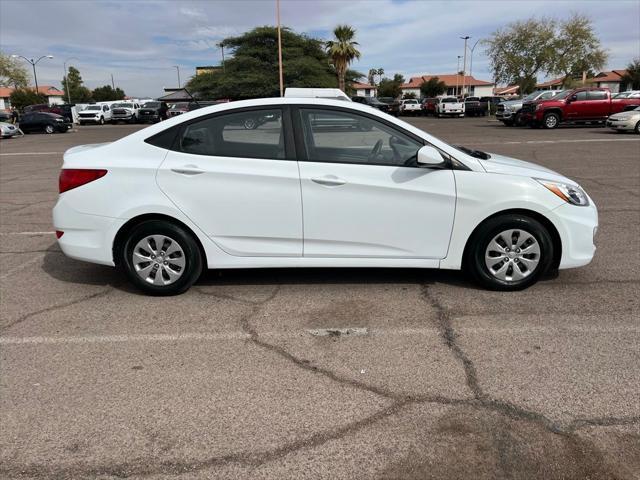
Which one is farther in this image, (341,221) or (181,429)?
(341,221)

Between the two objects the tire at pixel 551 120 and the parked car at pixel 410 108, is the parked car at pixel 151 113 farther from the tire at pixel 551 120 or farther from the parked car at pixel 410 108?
the tire at pixel 551 120

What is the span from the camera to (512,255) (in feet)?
14.7

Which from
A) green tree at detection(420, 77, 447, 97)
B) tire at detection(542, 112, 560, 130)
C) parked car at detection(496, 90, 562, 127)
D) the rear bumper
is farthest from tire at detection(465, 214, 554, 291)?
green tree at detection(420, 77, 447, 97)

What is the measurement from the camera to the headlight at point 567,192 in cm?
441

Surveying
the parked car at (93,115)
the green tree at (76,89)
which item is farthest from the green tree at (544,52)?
the green tree at (76,89)

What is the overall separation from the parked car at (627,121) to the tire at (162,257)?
2295 cm

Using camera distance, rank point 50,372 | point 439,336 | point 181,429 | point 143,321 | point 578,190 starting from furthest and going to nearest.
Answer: point 578,190 → point 143,321 → point 439,336 → point 50,372 → point 181,429

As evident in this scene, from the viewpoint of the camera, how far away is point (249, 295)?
4.66 m

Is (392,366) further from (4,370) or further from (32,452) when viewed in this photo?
(4,370)

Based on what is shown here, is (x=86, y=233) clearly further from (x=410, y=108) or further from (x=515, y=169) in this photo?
(x=410, y=108)

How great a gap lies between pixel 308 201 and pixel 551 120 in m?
25.8

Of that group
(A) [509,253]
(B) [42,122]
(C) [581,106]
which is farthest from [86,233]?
(B) [42,122]

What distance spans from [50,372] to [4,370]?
32cm

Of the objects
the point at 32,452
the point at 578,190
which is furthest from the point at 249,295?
the point at 578,190
